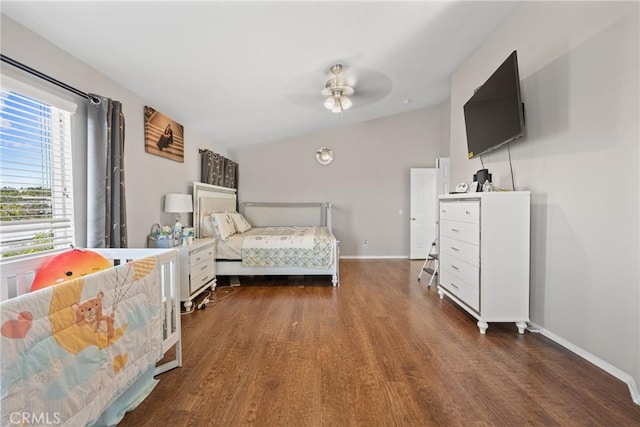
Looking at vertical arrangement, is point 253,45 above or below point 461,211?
above

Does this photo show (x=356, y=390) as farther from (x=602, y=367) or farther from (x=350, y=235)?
(x=350, y=235)

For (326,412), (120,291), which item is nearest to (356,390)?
(326,412)

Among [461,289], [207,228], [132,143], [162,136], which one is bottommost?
[461,289]

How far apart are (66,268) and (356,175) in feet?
15.3

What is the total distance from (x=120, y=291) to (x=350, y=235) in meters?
4.53

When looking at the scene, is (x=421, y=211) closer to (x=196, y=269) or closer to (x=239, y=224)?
(x=239, y=224)

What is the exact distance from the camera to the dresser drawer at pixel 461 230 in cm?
236

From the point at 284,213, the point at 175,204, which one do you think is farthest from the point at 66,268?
the point at 284,213

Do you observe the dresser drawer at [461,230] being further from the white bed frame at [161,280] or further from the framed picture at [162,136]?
the framed picture at [162,136]

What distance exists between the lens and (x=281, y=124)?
4.51 m

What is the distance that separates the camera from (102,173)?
2.08 metres

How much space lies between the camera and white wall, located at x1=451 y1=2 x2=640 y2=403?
1624 millimetres

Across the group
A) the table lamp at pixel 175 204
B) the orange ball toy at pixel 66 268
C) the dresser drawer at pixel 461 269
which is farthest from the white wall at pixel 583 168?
the table lamp at pixel 175 204

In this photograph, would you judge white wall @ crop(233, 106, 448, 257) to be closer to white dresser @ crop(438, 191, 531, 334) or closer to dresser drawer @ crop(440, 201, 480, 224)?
dresser drawer @ crop(440, 201, 480, 224)
